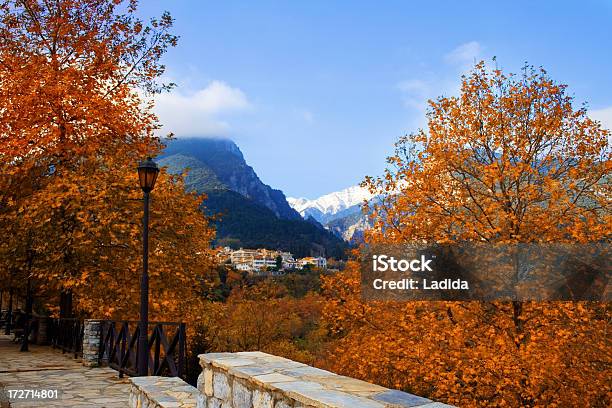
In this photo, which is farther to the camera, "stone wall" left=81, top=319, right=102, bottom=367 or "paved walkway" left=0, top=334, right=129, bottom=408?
"stone wall" left=81, top=319, right=102, bottom=367

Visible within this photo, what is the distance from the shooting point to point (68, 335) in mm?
14742

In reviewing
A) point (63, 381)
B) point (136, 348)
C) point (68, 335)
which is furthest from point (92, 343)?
point (68, 335)

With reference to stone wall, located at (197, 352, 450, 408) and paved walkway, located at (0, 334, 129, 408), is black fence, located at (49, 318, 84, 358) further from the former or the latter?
stone wall, located at (197, 352, 450, 408)

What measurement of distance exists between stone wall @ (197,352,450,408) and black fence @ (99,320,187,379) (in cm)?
332

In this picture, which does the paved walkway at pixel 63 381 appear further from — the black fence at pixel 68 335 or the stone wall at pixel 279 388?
the stone wall at pixel 279 388

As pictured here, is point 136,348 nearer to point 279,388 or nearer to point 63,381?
point 63,381

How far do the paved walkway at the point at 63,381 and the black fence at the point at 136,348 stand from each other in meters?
0.35

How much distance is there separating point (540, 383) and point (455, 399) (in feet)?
6.22

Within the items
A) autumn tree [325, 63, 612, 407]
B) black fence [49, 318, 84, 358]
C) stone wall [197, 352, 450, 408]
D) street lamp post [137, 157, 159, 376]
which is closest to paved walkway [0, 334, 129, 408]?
black fence [49, 318, 84, 358]

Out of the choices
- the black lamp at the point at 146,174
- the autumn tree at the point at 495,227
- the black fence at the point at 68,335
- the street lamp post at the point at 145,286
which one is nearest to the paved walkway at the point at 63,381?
the black fence at the point at 68,335

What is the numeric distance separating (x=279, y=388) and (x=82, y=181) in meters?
12.7

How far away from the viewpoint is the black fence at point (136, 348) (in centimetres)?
861

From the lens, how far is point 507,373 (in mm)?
10242

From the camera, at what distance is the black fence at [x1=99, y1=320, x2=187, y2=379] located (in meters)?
8.61
